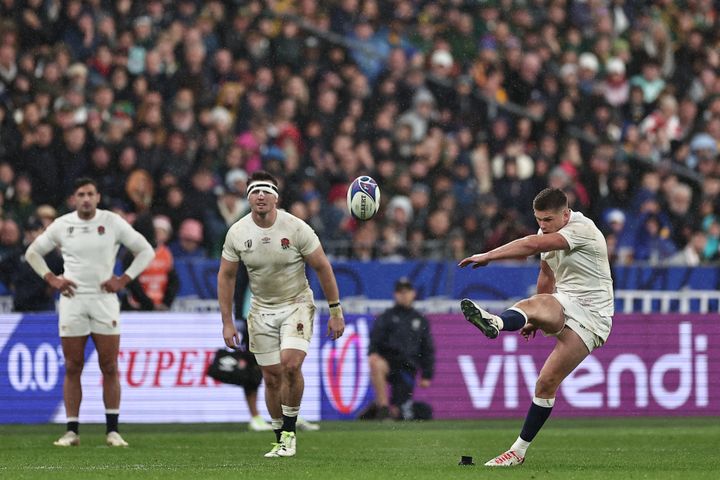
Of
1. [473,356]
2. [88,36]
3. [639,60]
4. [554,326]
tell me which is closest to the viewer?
[554,326]

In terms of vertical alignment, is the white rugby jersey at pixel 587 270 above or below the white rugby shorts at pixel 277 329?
above

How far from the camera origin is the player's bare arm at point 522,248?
11.1 meters

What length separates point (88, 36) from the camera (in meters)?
21.8

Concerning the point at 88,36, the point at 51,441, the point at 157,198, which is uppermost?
the point at 88,36

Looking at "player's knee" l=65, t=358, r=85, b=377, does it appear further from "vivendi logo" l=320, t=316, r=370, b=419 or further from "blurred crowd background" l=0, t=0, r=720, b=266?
"vivendi logo" l=320, t=316, r=370, b=419

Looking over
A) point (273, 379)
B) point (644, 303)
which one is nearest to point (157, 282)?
point (273, 379)

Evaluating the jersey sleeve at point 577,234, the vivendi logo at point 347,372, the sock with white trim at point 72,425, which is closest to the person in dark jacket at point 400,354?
the vivendi logo at point 347,372

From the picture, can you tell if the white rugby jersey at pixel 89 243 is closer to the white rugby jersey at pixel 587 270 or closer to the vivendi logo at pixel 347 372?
the vivendi logo at pixel 347 372

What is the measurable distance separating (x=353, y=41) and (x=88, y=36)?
4.64m

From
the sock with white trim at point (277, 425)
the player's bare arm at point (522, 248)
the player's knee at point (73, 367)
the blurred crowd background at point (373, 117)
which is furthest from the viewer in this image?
the blurred crowd background at point (373, 117)

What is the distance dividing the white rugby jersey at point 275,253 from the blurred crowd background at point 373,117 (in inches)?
187

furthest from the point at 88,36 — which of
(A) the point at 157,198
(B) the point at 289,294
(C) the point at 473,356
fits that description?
(B) the point at 289,294

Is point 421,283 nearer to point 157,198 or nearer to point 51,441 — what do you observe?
point 157,198

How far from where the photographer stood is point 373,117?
23375 millimetres
